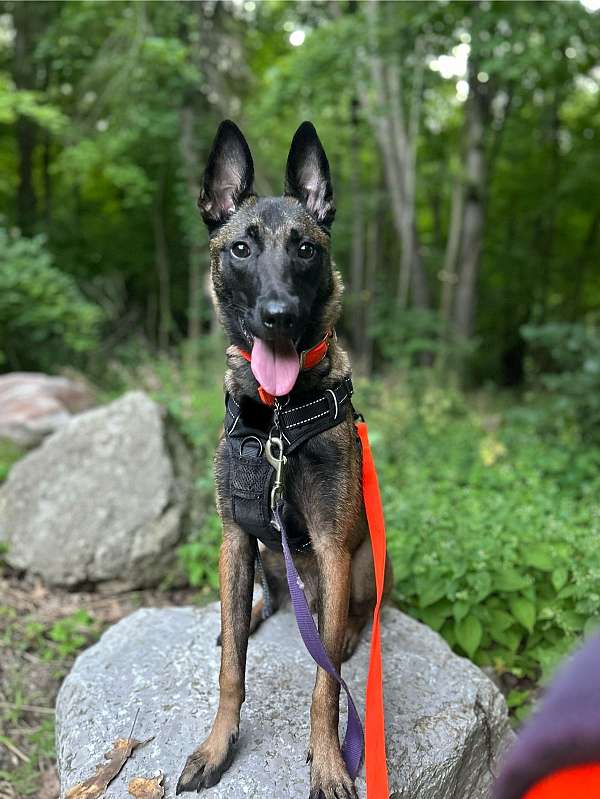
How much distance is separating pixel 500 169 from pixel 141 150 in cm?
968

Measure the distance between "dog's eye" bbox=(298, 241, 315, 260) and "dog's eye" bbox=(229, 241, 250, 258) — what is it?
187 millimetres

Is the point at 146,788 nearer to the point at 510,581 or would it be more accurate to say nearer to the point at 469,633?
the point at 469,633

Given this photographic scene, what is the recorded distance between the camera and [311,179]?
2.63 meters

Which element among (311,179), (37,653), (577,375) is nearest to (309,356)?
(311,179)

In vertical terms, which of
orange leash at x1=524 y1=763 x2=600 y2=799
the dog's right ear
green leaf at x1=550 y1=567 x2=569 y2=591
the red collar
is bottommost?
green leaf at x1=550 y1=567 x2=569 y2=591

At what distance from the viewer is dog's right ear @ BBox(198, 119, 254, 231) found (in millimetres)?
2590

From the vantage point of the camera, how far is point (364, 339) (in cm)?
1553

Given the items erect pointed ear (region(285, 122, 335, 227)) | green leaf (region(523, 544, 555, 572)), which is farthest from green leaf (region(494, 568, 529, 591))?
erect pointed ear (region(285, 122, 335, 227))

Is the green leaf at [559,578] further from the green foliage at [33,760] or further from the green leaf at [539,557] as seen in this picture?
the green foliage at [33,760]

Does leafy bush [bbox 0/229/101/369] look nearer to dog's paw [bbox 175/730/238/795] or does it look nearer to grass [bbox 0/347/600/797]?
grass [bbox 0/347/600/797]

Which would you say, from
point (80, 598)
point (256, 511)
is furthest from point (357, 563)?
point (80, 598)

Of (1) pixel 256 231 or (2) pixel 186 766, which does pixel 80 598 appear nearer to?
(2) pixel 186 766

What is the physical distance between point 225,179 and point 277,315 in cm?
82

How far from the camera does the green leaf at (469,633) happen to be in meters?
3.42
